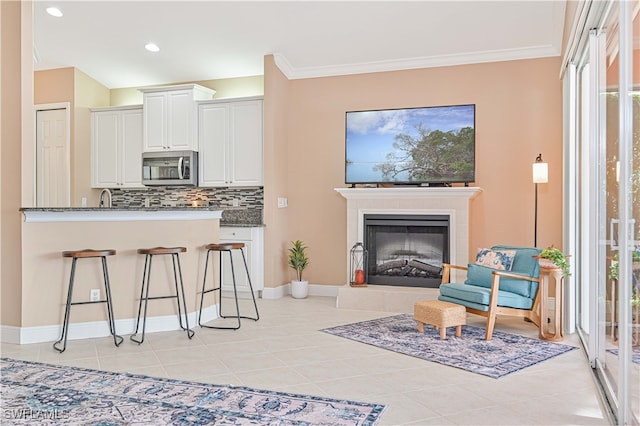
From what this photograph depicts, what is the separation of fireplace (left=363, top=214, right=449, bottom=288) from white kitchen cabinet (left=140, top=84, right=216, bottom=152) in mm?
2752

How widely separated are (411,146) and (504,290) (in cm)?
216

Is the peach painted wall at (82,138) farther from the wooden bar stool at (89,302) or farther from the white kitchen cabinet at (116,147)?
the wooden bar stool at (89,302)

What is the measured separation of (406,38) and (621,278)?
4036 millimetres

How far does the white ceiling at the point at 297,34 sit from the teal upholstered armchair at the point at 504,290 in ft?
8.02

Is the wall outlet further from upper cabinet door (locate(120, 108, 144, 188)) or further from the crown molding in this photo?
the crown molding

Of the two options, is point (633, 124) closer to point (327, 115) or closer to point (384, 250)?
point (384, 250)

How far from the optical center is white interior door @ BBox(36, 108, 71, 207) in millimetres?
7320

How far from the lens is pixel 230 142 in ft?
22.1

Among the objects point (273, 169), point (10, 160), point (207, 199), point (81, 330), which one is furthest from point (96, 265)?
point (207, 199)

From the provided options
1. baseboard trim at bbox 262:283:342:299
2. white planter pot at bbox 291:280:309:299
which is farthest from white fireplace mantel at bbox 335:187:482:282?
white planter pot at bbox 291:280:309:299

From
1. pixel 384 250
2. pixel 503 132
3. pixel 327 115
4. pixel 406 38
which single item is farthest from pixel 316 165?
pixel 503 132

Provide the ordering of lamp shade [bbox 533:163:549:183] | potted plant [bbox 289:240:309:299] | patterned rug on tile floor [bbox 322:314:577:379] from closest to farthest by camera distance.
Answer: patterned rug on tile floor [bbox 322:314:577:379], lamp shade [bbox 533:163:549:183], potted plant [bbox 289:240:309:299]

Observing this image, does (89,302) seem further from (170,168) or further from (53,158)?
(53,158)

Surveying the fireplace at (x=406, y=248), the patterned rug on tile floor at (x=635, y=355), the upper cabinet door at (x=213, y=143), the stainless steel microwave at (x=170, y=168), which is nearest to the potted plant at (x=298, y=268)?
the fireplace at (x=406, y=248)
